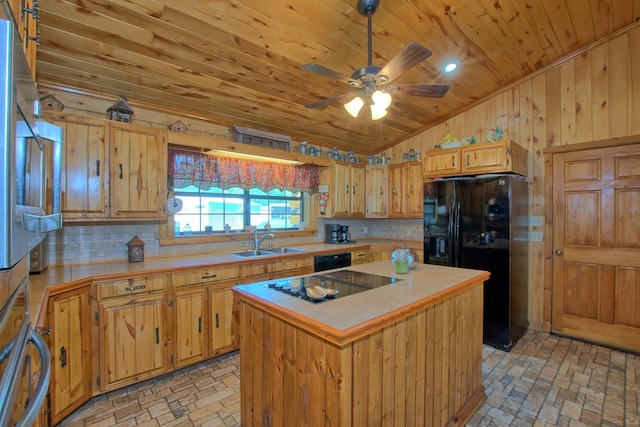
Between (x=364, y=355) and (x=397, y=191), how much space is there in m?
3.61

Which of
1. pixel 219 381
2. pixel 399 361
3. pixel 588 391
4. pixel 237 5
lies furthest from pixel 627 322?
pixel 237 5

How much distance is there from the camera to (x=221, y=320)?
286 cm

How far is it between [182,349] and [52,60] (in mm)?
2479

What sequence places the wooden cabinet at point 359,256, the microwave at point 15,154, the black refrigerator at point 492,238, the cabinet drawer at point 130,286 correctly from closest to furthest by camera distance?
1. the microwave at point 15,154
2. the cabinet drawer at point 130,286
3. the black refrigerator at point 492,238
4. the wooden cabinet at point 359,256

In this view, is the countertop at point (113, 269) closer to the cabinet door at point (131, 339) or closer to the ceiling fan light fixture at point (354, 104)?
the cabinet door at point (131, 339)

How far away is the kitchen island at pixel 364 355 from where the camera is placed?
127 centimetres

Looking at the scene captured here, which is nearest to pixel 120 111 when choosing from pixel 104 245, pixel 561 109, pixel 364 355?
pixel 104 245

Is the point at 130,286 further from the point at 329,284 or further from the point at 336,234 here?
the point at 336,234

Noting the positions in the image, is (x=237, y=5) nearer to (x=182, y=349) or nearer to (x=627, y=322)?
(x=182, y=349)

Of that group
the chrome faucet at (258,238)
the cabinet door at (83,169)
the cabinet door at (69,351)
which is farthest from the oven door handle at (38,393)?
the chrome faucet at (258,238)

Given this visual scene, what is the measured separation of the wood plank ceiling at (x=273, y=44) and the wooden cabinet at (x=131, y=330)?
5.60 feet

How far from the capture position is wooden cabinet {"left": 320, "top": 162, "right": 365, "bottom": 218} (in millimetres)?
4434

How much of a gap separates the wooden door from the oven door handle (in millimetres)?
4421

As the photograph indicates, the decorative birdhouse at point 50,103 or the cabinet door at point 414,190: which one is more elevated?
the decorative birdhouse at point 50,103
